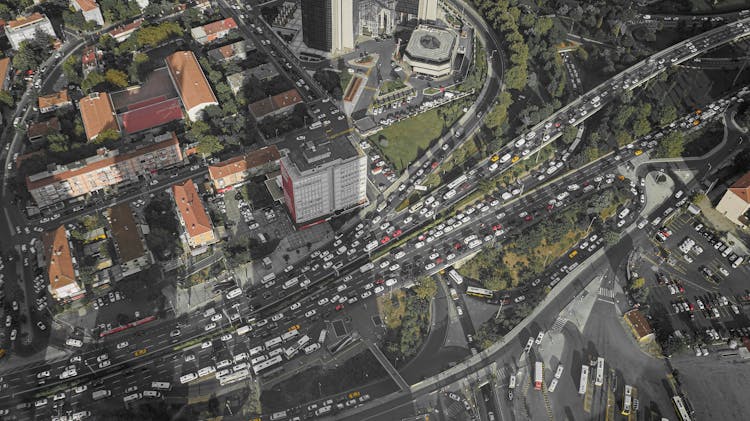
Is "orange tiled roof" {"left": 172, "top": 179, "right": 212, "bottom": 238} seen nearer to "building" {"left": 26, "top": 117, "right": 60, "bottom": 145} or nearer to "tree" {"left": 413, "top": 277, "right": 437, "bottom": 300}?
"building" {"left": 26, "top": 117, "right": 60, "bottom": 145}

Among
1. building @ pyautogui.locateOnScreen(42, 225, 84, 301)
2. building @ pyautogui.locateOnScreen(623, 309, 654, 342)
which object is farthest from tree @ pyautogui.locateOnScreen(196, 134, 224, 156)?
building @ pyautogui.locateOnScreen(623, 309, 654, 342)

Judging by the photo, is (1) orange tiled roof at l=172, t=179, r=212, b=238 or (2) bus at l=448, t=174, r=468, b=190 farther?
(2) bus at l=448, t=174, r=468, b=190

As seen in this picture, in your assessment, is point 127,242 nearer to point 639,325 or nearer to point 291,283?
point 291,283

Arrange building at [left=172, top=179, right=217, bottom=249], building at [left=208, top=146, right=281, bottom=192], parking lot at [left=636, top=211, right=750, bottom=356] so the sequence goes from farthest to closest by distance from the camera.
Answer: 1. building at [left=208, top=146, right=281, bottom=192]
2. building at [left=172, top=179, right=217, bottom=249]
3. parking lot at [left=636, top=211, right=750, bottom=356]

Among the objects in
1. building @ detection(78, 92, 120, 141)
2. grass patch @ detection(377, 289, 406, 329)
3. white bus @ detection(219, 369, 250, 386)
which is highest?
building @ detection(78, 92, 120, 141)

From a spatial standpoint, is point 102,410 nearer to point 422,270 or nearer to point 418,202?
point 422,270

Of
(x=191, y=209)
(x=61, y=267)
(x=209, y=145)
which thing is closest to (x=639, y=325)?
(x=191, y=209)
